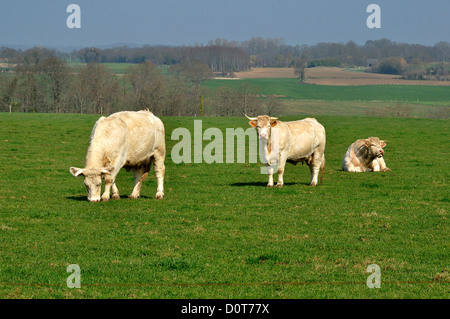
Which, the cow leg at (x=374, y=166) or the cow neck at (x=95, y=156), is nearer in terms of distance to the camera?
the cow neck at (x=95, y=156)

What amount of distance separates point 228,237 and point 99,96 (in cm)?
8752

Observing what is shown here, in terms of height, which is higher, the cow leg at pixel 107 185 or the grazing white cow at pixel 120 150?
the grazing white cow at pixel 120 150

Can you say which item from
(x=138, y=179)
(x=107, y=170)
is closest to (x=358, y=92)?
(x=138, y=179)

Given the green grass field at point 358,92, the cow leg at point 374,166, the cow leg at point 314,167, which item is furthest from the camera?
the green grass field at point 358,92

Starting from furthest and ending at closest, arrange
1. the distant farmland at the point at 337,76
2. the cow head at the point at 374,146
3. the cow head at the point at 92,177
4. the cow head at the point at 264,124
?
the distant farmland at the point at 337,76
the cow head at the point at 374,146
the cow head at the point at 264,124
the cow head at the point at 92,177

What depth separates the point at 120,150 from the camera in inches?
584

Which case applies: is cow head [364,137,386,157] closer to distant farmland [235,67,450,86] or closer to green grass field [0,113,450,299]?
green grass field [0,113,450,299]

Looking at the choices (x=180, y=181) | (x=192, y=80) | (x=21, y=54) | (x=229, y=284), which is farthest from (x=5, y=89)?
(x=229, y=284)

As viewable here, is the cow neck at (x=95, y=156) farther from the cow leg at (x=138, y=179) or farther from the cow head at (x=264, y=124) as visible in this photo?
the cow head at (x=264, y=124)

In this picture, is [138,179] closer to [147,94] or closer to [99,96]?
[147,94]

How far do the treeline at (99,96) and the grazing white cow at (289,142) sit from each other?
209ft

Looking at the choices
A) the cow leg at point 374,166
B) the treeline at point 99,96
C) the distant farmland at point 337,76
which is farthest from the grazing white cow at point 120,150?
the distant farmland at point 337,76

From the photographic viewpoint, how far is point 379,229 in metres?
12.4

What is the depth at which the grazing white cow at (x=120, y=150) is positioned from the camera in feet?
47.3
